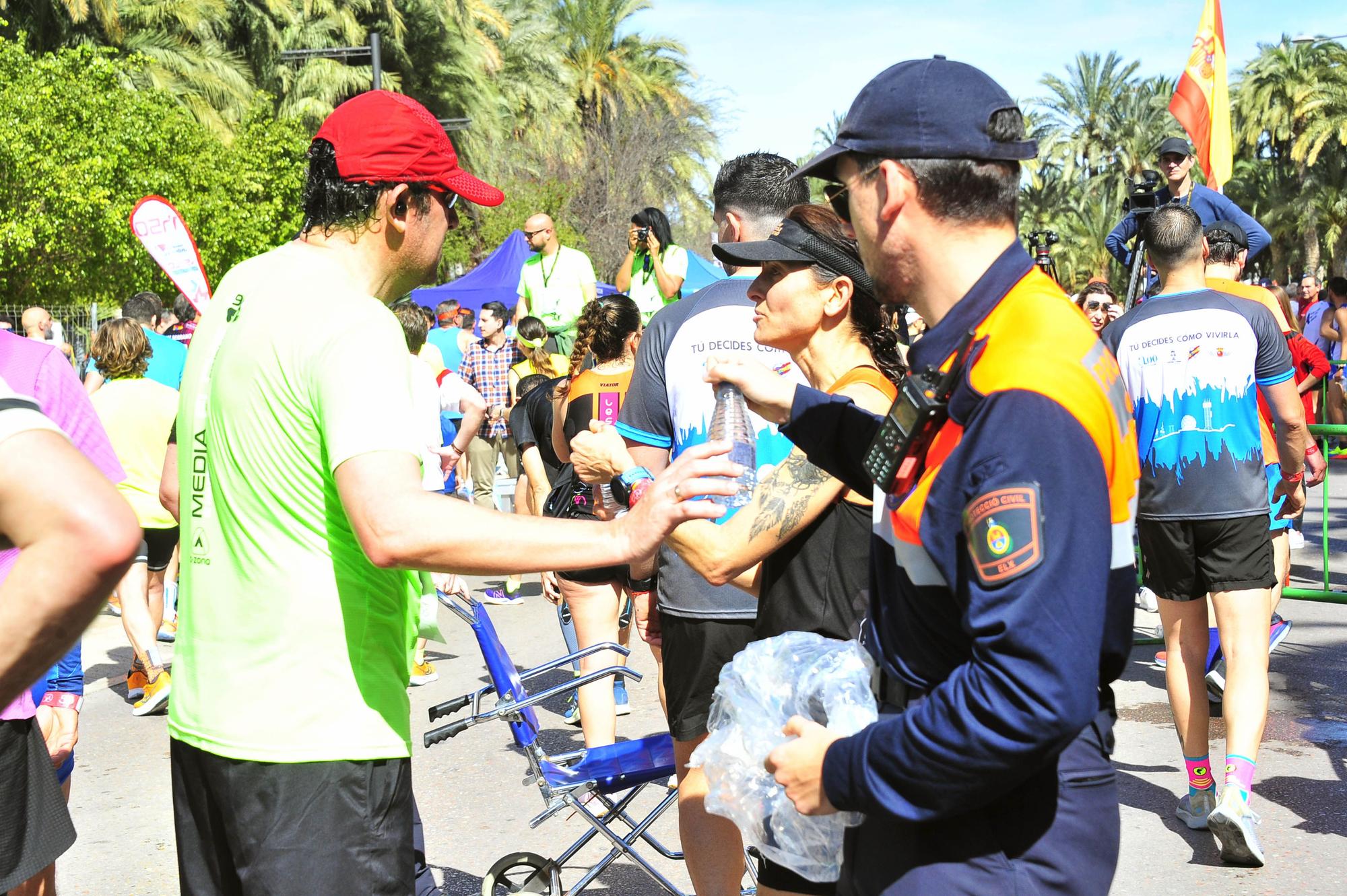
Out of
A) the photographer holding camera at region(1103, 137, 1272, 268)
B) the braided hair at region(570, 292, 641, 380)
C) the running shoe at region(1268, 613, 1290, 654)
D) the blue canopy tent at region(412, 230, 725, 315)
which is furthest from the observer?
the blue canopy tent at region(412, 230, 725, 315)

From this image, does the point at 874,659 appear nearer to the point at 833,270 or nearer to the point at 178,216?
the point at 833,270

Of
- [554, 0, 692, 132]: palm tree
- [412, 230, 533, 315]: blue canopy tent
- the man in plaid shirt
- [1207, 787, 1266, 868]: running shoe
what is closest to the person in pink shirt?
[1207, 787, 1266, 868]: running shoe

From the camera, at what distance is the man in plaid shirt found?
42.4ft

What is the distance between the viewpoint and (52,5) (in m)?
29.0

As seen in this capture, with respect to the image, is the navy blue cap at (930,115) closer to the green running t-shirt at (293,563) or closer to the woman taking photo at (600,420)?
the green running t-shirt at (293,563)

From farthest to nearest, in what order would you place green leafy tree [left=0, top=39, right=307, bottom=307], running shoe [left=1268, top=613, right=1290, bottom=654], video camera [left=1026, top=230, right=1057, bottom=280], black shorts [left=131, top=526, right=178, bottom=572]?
green leafy tree [left=0, top=39, right=307, bottom=307]
video camera [left=1026, top=230, right=1057, bottom=280]
black shorts [left=131, top=526, right=178, bottom=572]
running shoe [left=1268, top=613, right=1290, bottom=654]

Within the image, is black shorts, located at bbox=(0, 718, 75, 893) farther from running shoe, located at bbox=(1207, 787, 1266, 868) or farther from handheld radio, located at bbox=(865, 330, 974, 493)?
running shoe, located at bbox=(1207, 787, 1266, 868)

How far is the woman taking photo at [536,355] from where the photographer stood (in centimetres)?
963

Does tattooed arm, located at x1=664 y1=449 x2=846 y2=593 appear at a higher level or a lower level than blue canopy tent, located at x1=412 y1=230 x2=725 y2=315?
higher

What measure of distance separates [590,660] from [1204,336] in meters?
3.03

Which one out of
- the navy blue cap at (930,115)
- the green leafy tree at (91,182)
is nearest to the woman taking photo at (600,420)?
the navy blue cap at (930,115)

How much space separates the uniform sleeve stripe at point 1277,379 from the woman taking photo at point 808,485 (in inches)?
110

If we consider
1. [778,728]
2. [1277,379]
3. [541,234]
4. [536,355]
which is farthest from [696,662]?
[541,234]

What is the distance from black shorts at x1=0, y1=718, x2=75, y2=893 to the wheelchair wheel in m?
1.78
